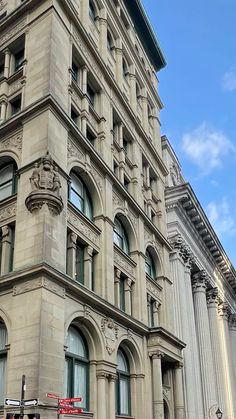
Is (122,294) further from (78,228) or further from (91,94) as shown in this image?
(91,94)

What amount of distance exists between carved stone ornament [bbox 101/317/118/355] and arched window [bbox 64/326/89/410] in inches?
45.5

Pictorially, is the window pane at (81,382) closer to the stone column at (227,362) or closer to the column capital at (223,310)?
the stone column at (227,362)

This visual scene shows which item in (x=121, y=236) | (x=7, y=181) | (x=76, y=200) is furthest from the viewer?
(x=121, y=236)

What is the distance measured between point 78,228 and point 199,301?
28308mm

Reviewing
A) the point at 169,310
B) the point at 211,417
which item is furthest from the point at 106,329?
the point at 211,417

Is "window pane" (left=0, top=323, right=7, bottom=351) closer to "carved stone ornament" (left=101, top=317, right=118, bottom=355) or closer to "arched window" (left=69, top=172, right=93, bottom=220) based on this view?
"carved stone ornament" (left=101, top=317, right=118, bottom=355)

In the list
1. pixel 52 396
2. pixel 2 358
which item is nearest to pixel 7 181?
pixel 2 358

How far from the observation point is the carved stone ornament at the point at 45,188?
786 inches

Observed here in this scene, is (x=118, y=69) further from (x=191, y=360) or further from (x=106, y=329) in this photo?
(x=191, y=360)

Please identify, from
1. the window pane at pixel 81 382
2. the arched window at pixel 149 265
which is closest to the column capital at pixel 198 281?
the arched window at pixel 149 265

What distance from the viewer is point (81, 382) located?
21.7 metres

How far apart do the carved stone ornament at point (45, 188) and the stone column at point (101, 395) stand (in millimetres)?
7838

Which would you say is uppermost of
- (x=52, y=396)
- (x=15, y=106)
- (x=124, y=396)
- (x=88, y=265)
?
(x=15, y=106)

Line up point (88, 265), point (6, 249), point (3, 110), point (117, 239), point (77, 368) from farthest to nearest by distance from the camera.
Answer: point (117, 239)
point (3, 110)
point (88, 265)
point (77, 368)
point (6, 249)
